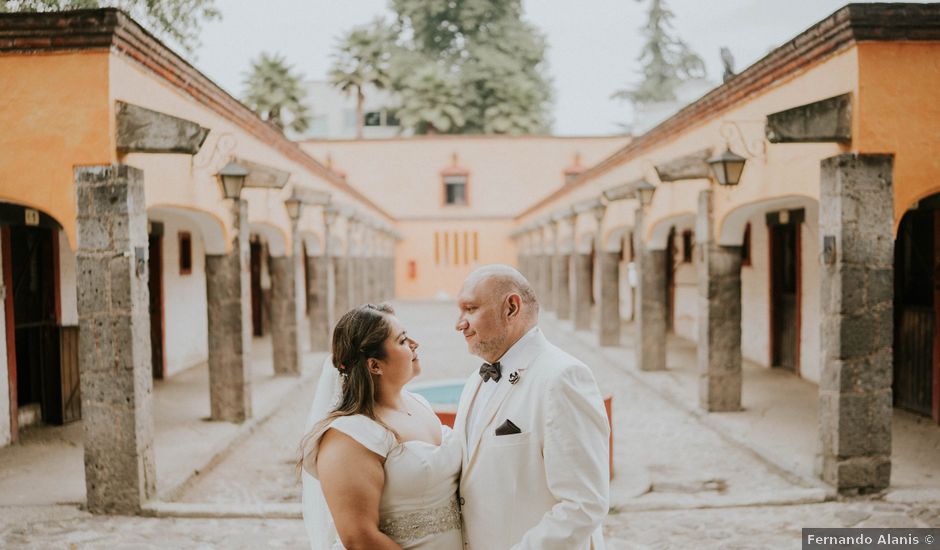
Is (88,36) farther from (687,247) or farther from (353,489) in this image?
(687,247)

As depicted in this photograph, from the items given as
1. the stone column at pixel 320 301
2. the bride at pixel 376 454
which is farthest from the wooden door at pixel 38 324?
the bride at pixel 376 454

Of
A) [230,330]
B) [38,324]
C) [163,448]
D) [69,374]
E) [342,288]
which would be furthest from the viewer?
[342,288]

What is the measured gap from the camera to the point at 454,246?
32125mm

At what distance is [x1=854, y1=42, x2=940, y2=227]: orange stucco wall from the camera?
5.64 meters

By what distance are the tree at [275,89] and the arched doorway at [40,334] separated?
85.6ft

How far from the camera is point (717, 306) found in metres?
8.62

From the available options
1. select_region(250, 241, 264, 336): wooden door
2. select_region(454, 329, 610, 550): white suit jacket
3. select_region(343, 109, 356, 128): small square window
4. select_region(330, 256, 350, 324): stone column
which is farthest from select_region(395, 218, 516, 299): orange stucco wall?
select_region(454, 329, 610, 550): white suit jacket

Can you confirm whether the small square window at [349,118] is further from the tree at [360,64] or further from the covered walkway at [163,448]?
the covered walkway at [163,448]

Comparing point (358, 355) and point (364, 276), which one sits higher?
point (358, 355)

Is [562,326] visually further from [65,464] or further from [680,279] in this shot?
[65,464]

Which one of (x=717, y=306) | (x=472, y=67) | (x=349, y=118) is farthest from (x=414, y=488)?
(x=349, y=118)

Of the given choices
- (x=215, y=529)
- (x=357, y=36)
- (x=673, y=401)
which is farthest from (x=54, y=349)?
(x=357, y=36)

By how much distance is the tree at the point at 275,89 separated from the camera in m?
33.9

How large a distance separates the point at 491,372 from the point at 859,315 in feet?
14.2
